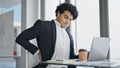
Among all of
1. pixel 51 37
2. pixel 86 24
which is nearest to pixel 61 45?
pixel 51 37

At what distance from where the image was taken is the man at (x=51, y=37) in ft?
7.14

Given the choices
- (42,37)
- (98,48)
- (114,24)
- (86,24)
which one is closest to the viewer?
(98,48)

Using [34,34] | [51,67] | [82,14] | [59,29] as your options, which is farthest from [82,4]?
[51,67]

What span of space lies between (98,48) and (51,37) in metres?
0.51

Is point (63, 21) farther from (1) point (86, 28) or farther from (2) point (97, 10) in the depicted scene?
(1) point (86, 28)

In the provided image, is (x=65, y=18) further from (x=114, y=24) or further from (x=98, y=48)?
(x=114, y=24)

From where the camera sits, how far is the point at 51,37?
2.22 m

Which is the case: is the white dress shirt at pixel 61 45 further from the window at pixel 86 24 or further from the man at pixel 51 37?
the window at pixel 86 24

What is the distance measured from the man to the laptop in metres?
0.38

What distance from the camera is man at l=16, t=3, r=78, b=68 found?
7.14ft

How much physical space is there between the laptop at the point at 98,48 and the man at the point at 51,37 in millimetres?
377

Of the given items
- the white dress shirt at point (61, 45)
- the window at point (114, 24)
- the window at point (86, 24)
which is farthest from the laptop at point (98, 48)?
the window at point (86, 24)

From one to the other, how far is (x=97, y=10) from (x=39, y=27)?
1.22 metres

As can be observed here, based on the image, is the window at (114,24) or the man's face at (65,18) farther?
the window at (114,24)
